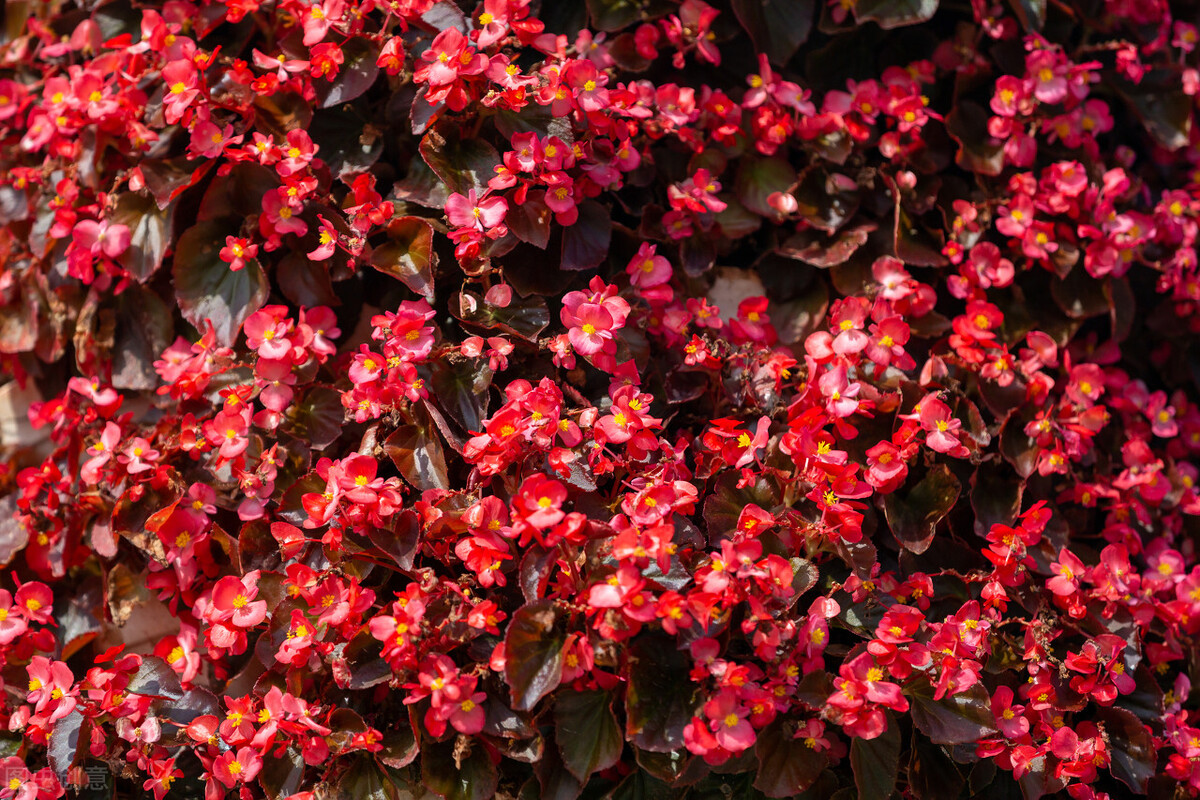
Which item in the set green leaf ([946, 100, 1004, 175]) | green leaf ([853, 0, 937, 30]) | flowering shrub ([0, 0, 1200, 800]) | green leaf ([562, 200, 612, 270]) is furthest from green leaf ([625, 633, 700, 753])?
green leaf ([853, 0, 937, 30])

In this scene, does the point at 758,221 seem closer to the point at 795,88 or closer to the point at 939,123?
the point at 795,88

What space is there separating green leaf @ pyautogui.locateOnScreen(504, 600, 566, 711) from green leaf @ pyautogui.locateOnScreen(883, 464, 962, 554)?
0.63 m

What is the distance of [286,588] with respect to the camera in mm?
1521

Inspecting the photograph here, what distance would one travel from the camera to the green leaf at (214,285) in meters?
1.68

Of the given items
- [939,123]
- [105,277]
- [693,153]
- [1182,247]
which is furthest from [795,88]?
[105,277]

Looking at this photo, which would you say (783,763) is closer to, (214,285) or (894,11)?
(214,285)

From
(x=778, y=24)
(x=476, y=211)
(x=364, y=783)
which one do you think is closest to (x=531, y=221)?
(x=476, y=211)

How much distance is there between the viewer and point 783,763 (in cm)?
146

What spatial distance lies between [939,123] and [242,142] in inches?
56.0

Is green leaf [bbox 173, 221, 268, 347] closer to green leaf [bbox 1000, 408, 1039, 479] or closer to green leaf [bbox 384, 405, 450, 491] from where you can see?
green leaf [bbox 384, 405, 450, 491]

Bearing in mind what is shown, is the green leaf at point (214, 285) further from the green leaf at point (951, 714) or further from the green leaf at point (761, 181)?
the green leaf at point (951, 714)

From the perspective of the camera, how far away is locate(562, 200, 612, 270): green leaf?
1.62 m

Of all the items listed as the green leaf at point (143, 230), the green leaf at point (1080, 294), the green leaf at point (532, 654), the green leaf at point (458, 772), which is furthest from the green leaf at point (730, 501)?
the green leaf at point (143, 230)

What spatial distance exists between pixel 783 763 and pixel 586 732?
0.32 m
